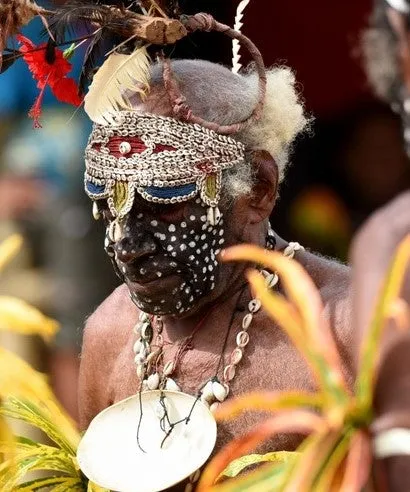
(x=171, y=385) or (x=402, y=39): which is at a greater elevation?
(x=402, y=39)

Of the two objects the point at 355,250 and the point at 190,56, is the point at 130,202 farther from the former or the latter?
the point at 355,250

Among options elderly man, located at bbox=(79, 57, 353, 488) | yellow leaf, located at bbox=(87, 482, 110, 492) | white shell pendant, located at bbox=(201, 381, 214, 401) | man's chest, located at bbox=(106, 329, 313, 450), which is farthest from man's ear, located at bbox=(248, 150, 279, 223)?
yellow leaf, located at bbox=(87, 482, 110, 492)

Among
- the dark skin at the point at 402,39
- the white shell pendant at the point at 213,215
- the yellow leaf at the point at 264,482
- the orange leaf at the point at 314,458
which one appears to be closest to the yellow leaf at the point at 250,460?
the white shell pendant at the point at 213,215

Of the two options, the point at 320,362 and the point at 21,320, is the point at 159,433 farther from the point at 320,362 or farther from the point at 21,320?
the point at 320,362

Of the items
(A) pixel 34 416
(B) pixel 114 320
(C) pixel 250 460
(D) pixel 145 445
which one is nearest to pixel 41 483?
(A) pixel 34 416

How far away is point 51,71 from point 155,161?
50 cm

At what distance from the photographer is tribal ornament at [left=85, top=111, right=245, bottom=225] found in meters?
3.71

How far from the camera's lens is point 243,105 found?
155 inches

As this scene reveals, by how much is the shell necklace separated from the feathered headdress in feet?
→ 2.17

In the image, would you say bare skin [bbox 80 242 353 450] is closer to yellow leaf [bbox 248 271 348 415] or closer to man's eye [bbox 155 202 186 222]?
man's eye [bbox 155 202 186 222]

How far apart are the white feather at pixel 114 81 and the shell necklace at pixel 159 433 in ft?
2.21

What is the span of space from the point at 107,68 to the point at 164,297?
679mm

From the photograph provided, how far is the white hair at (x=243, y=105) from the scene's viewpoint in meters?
3.88

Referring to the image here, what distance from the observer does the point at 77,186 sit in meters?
6.71
